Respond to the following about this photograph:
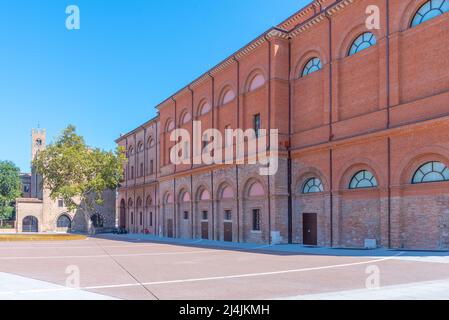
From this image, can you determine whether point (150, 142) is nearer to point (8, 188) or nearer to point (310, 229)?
point (310, 229)

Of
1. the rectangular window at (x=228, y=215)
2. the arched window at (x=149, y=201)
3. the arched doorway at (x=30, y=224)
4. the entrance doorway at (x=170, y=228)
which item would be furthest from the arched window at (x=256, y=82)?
the arched doorway at (x=30, y=224)

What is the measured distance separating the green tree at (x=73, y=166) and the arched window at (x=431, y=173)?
32597mm

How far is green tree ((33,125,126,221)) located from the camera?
41625 mm

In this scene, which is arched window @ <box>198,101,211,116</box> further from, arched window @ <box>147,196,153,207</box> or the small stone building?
the small stone building

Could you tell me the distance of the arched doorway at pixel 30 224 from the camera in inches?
2322

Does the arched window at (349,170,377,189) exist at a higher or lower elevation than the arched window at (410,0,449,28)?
lower

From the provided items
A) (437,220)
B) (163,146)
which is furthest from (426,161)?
(163,146)

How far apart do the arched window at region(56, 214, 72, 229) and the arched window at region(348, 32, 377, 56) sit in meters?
49.7

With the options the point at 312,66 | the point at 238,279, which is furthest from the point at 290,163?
the point at 238,279

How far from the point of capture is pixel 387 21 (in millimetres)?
20312

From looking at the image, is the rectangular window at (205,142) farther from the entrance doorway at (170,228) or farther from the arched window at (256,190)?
the entrance doorway at (170,228)

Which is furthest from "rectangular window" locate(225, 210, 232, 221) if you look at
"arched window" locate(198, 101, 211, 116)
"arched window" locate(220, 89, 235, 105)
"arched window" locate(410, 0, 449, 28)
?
"arched window" locate(410, 0, 449, 28)
